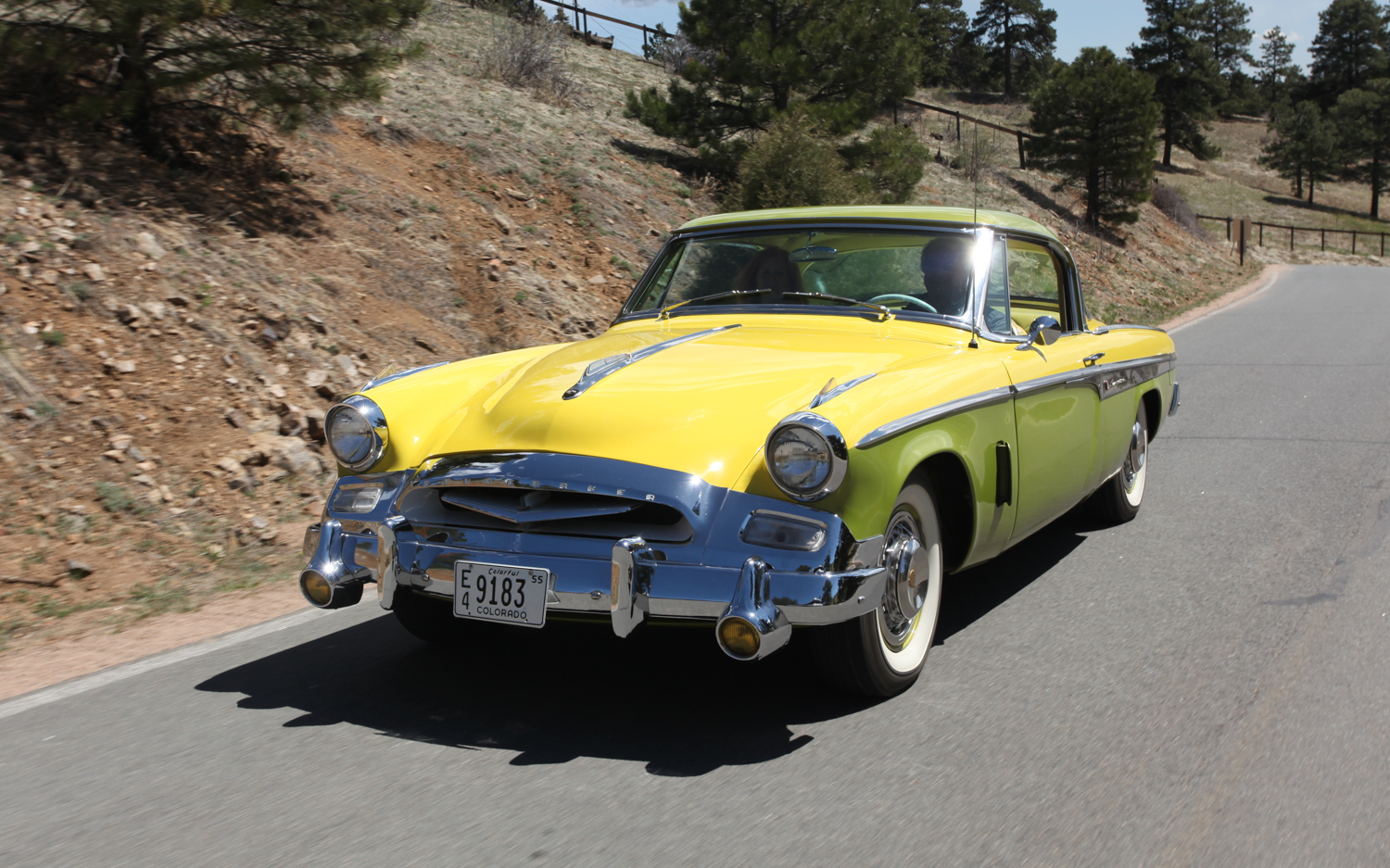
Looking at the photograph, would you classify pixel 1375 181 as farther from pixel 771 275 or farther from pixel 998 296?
pixel 771 275

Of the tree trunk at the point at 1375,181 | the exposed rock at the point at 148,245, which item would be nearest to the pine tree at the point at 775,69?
the exposed rock at the point at 148,245

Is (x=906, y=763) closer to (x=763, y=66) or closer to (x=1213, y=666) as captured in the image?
(x=1213, y=666)

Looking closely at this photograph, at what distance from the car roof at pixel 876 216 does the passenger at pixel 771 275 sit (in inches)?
6.6

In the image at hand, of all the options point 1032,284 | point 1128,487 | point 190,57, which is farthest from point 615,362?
point 190,57

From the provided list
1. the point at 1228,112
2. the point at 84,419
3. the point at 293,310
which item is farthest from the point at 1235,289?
the point at 1228,112

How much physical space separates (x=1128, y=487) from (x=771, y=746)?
3.59 m

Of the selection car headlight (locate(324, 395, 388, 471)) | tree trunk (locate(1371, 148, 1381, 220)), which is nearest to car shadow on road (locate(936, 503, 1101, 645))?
car headlight (locate(324, 395, 388, 471))

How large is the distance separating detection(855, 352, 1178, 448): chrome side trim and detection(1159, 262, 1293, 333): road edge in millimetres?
12474

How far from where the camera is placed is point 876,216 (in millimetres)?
4938

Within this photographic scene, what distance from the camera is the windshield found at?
4738mm

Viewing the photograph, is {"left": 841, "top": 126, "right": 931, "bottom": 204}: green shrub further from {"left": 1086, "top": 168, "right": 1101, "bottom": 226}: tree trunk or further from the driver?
{"left": 1086, "top": 168, "right": 1101, "bottom": 226}: tree trunk

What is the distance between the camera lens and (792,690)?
12.3 ft

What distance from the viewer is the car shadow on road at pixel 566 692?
3.35m

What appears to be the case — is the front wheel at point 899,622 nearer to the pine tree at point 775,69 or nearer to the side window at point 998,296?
the side window at point 998,296
